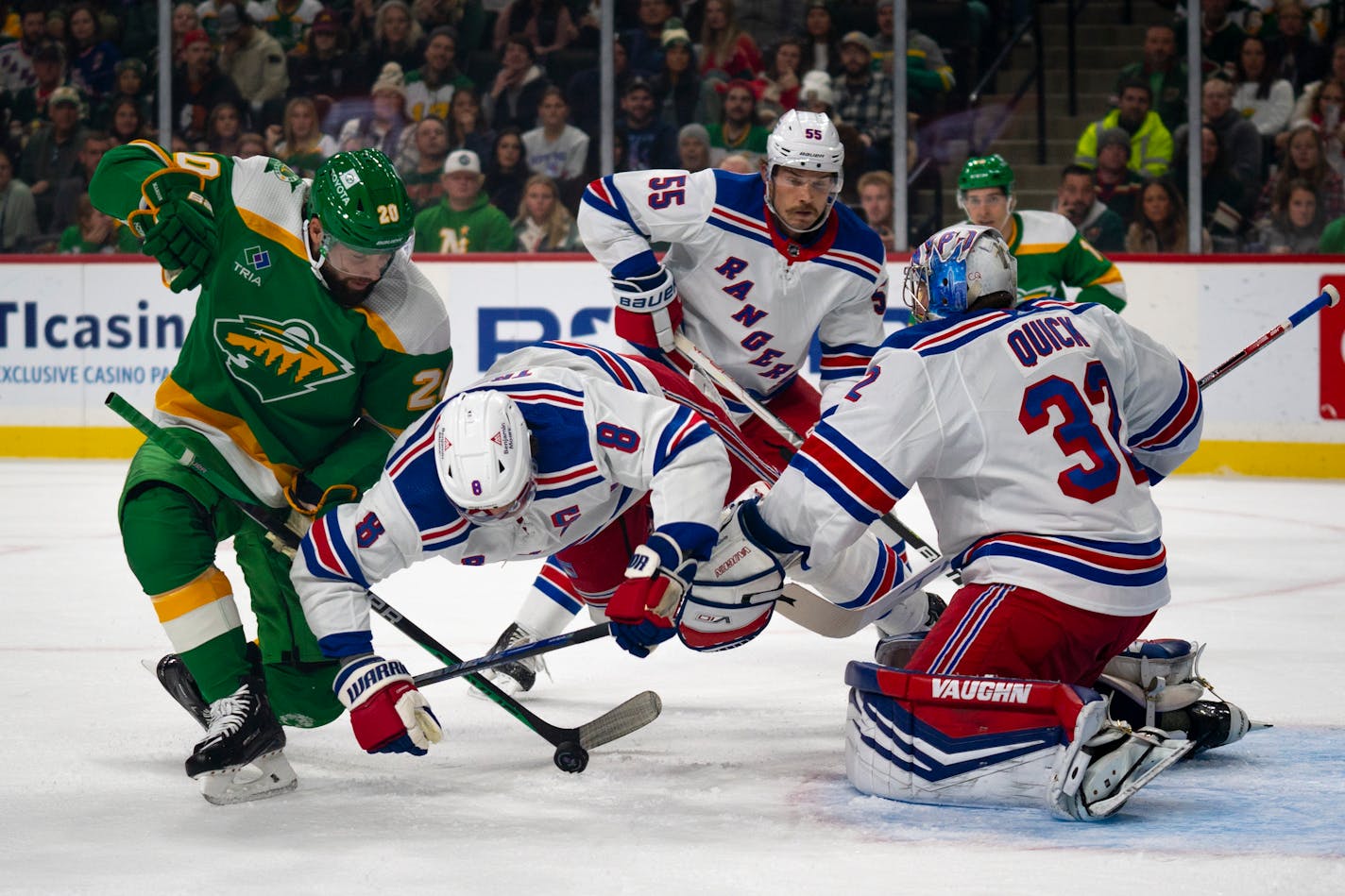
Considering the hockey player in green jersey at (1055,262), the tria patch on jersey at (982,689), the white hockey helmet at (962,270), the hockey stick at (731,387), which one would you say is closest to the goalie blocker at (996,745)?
the tria patch on jersey at (982,689)

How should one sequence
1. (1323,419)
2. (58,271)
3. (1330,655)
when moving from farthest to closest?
(58,271) < (1323,419) < (1330,655)

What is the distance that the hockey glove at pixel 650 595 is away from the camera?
273 cm

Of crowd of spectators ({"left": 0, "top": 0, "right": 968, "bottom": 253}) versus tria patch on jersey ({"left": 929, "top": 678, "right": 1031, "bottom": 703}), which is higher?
crowd of spectators ({"left": 0, "top": 0, "right": 968, "bottom": 253})

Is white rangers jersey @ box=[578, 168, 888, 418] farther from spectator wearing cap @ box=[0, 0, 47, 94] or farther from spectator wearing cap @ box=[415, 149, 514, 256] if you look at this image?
spectator wearing cap @ box=[0, 0, 47, 94]

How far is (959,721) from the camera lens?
2.72 m

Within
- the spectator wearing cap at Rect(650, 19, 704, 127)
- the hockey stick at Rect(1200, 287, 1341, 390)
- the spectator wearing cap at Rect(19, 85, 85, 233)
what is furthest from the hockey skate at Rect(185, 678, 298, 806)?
the spectator wearing cap at Rect(19, 85, 85, 233)

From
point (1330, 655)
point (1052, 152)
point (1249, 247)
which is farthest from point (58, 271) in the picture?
point (1330, 655)

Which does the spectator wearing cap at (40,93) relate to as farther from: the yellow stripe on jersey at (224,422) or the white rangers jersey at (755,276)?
the yellow stripe on jersey at (224,422)

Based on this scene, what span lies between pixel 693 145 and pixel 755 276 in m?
3.83

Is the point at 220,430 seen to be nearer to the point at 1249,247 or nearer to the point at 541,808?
the point at 541,808

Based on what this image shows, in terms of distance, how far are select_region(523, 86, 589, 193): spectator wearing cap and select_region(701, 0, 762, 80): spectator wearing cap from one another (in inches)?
25.3

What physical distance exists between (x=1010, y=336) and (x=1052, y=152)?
208 inches

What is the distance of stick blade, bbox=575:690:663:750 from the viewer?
3.15m

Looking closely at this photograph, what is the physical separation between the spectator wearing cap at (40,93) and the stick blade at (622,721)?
635 centimetres
